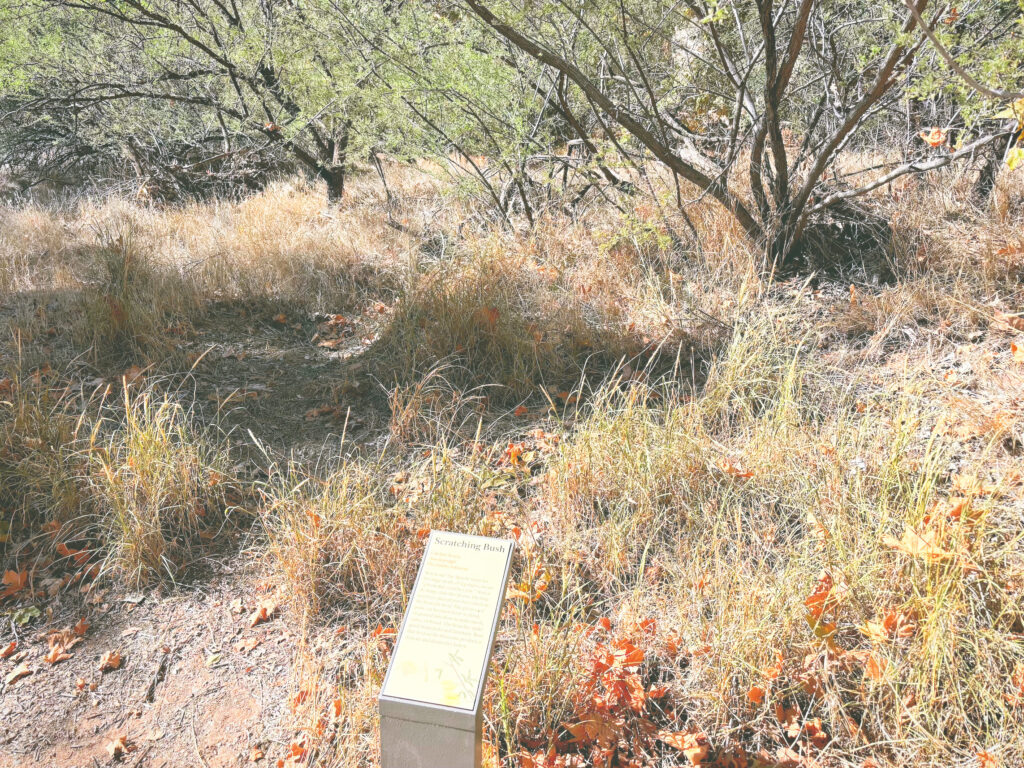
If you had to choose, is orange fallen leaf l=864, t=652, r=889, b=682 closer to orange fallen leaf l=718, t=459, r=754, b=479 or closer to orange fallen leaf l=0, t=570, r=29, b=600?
orange fallen leaf l=718, t=459, r=754, b=479

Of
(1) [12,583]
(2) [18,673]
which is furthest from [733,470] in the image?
(1) [12,583]

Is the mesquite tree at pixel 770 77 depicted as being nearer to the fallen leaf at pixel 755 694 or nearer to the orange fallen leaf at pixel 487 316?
the orange fallen leaf at pixel 487 316

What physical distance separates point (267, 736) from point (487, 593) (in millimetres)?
1093

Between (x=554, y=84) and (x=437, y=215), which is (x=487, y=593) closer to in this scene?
(x=554, y=84)

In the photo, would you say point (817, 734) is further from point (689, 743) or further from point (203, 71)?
point (203, 71)

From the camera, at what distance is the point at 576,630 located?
250 cm

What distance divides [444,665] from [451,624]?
0.10 metres

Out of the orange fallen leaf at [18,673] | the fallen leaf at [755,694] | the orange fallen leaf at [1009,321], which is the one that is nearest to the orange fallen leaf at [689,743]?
the fallen leaf at [755,694]

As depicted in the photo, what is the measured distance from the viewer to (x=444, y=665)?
1762mm

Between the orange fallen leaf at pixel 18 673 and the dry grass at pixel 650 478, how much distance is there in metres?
0.46

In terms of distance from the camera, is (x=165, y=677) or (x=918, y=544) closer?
(x=918, y=544)

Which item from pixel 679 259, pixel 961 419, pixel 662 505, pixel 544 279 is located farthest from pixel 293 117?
pixel 961 419

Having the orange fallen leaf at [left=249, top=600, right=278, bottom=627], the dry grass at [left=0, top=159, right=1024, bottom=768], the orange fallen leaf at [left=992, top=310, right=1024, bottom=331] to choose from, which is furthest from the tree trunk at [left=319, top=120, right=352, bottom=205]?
the orange fallen leaf at [left=992, top=310, right=1024, bottom=331]

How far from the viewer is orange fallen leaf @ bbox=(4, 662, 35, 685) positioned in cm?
272
